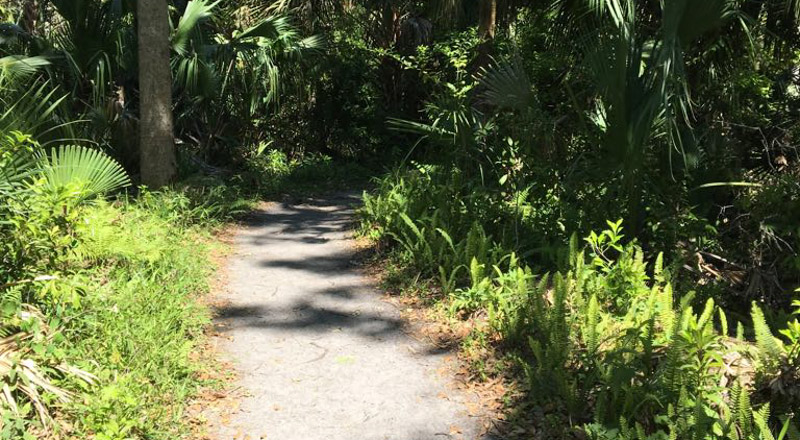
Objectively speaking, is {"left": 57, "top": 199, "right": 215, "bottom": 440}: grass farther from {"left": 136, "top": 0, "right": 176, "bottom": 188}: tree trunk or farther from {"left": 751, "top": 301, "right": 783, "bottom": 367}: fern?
{"left": 751, "top": 301, "right": 783, "bottom": 367}: fern

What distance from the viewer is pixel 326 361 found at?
5000 millimetres

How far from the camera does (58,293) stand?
4.46 m

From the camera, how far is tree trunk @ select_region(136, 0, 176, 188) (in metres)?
8.82

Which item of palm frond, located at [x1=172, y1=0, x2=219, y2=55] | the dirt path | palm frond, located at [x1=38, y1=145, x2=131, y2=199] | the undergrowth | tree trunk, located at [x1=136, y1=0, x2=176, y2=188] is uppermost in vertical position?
palm frond, located at [x1=172, y1=0, x2=219, y2=55]

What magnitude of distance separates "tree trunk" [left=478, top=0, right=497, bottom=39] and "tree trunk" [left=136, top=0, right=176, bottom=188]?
4323 mm

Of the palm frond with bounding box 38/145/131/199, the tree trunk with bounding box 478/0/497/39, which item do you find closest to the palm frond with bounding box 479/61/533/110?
the tree trunk with bounding box 478/0/497/39

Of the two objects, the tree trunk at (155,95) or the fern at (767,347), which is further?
the tree trunk at (155,95)

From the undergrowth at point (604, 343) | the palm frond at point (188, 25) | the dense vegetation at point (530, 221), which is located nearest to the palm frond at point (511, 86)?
the dense vegetation at point (530, 221)

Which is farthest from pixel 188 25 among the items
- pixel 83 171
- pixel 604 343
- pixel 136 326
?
pixel 604 343

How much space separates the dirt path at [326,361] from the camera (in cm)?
413

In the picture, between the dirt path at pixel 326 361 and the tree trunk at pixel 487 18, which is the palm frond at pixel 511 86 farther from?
the tree trunk at pixel 487 18

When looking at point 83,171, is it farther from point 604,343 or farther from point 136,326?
point 604,343

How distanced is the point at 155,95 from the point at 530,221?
539 centimetres

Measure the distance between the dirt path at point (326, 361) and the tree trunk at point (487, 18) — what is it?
394 cm
